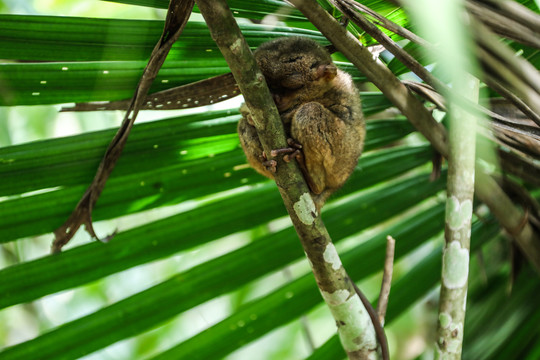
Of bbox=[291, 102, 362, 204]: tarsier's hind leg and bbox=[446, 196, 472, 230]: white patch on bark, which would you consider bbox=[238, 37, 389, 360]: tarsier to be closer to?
bbox=[291, 102, 362, 204]: tarsier's hind leg

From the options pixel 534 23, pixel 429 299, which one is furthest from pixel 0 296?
pixel 429 299

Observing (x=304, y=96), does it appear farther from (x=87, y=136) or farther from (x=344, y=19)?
(x=87, y=136)

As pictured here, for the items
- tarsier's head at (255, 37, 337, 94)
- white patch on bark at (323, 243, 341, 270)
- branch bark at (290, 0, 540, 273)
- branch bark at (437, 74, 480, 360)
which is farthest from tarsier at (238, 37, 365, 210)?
white patch on bark at (323, 243, 341, 270)

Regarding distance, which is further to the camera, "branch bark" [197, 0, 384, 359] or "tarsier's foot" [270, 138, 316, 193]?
"tarsier's foot" [270, 138, 316, 193]

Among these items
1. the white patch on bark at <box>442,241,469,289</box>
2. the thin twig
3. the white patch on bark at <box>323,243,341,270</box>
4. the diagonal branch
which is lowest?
the white patch on bark at <box>442,241,469,289</box>

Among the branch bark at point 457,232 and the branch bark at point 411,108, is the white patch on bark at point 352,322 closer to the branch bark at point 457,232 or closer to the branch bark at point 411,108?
the branch bark at point 457,232

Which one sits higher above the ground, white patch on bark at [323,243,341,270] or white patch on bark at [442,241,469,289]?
white patch on bark at [323,243,341,270]

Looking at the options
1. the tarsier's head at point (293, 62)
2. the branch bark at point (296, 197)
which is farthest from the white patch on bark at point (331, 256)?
the tarsier's head at point (293, 62)
